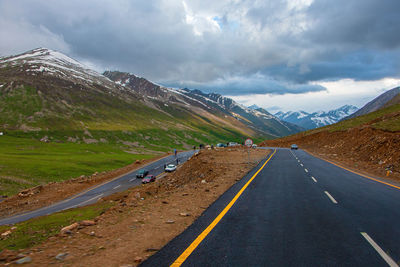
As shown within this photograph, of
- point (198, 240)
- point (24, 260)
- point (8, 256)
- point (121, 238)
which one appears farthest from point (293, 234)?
point (8, 256)

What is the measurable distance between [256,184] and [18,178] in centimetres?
4308

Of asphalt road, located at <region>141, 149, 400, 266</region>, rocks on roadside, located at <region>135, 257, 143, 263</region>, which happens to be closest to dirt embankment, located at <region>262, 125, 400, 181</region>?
asphalt road, located at <region>141, 149, 400, 266</region>

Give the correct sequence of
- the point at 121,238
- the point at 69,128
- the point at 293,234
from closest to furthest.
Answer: the point at 121,238 → the point at 293,234 → the point at 69,128

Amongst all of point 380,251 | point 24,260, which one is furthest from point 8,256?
point 380,251

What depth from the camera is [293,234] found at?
709cm

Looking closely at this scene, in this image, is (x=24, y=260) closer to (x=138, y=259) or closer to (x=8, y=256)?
(x=8, y=256)

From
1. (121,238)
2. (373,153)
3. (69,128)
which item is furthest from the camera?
(69,128)

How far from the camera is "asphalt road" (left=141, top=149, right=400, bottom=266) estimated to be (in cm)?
554

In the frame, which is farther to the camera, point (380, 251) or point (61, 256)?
point (380, 251)

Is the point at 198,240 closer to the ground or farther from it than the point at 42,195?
farther from it

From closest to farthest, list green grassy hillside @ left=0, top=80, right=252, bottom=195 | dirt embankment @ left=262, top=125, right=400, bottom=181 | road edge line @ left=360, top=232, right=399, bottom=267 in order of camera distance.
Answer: road edge line @ left=360, top=232, right=399, bottom=267 → dirt embankment @ left=262, top=125, right=400, bottom=181 → green grassy hillside @ left=0, top=80, right=252, bottom=195

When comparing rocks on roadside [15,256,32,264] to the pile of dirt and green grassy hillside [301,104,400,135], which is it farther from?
green grassy hillside [301,104,400,135]

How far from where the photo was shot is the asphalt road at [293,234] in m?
5.54

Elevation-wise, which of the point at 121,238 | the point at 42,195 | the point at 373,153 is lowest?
the point at 42,195
